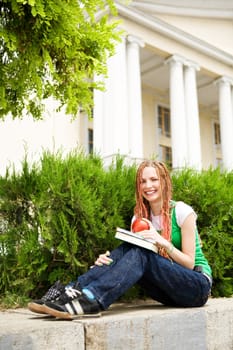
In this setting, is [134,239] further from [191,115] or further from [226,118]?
[226,118]

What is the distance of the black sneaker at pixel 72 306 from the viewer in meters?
2.44

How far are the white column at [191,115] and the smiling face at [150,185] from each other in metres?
18.5

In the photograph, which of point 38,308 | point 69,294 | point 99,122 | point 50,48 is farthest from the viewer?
point 99,122

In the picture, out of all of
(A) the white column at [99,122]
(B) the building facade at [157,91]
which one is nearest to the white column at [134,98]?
(B) the building facade at [157,91]

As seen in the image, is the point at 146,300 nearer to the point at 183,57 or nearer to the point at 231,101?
the point at 183,57

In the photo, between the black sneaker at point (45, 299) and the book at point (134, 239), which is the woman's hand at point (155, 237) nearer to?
the book at point (134, 239)

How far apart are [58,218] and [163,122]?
25856mm

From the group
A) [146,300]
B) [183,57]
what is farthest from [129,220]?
[183,57]

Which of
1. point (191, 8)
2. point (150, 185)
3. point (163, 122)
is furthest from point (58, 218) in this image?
point (163, 122)

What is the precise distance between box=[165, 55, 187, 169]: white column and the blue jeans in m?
18.1

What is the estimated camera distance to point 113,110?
62.3 ft

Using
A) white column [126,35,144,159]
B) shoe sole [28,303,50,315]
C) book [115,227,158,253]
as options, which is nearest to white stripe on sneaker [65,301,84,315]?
shoe sole [28,303,50,315]

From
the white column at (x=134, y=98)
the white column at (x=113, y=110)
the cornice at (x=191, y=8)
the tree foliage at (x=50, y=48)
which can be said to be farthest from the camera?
the cornice at (x=191, y=8)

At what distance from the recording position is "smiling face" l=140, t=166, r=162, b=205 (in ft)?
10.7
